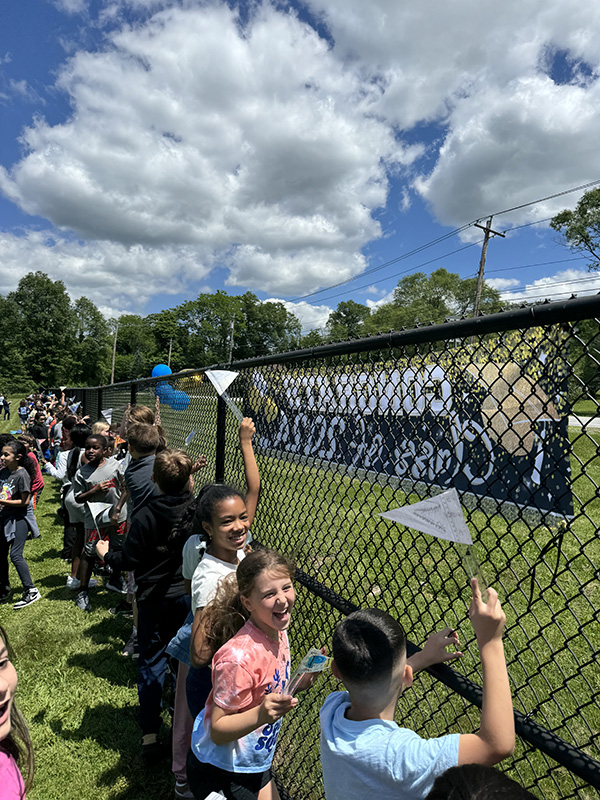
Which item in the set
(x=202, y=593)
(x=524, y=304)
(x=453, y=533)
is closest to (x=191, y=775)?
(x=202, y=593)

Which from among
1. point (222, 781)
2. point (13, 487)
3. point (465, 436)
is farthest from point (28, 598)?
point (465, 436)

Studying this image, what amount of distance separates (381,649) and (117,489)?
402 cm

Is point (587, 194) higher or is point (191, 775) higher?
point (587, 194)

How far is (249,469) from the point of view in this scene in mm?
2629

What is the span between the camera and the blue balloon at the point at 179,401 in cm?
490

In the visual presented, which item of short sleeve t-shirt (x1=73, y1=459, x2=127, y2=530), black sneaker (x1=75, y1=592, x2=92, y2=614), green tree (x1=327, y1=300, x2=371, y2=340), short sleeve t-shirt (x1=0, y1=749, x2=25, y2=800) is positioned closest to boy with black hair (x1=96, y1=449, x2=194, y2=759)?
short sleeve t-shirt (x1=0, y1=749, x2=25, y2=800)

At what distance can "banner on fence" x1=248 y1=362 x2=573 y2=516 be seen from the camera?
1.40 meters

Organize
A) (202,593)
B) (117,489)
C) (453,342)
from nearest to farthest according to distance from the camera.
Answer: (453,342) → (202,593) → (117,489)

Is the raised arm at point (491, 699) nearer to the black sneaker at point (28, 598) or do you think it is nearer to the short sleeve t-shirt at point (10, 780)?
the short sleeve t-shirt at point (10, 780)

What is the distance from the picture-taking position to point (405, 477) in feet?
6.09

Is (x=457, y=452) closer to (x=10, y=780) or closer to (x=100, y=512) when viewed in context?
(x=10, y=780)

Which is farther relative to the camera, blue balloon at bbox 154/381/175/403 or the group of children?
blue balloon at bbox 154/381/175/403

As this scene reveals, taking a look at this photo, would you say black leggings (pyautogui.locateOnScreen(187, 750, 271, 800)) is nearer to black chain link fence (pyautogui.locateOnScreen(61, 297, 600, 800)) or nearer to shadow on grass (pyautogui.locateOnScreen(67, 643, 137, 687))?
black chain link fence (pyautogui.locateOnScreen(61, 297, 600, 800))

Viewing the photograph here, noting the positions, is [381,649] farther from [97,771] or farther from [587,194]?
[587,194]
